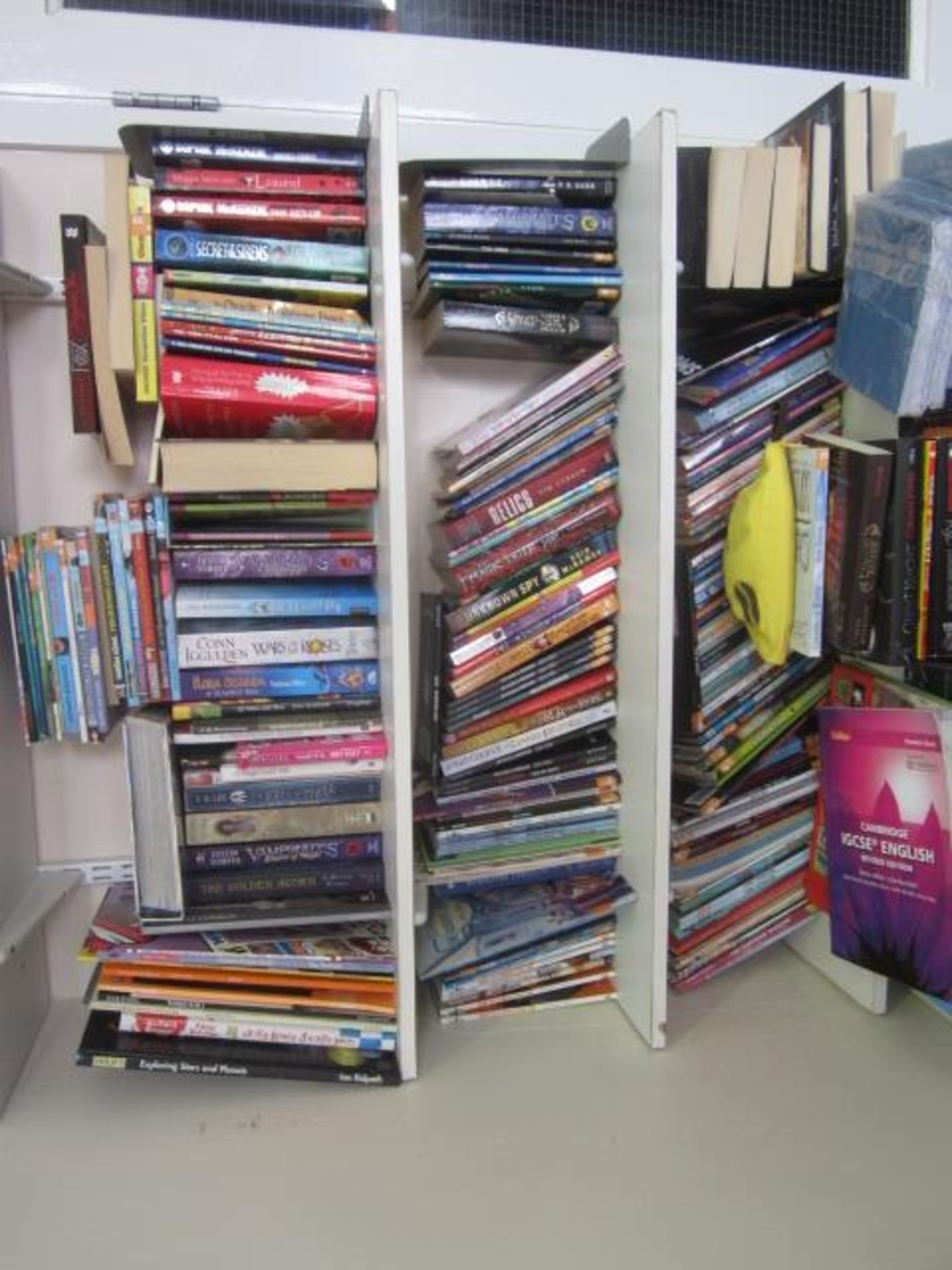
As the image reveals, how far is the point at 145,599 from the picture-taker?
126cm

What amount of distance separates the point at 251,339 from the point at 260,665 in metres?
0.43

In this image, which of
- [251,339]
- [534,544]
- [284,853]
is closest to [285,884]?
[284,853]

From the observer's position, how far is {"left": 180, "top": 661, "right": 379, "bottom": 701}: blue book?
1271 mm

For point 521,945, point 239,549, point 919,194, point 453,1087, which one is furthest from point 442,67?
point 453,1087

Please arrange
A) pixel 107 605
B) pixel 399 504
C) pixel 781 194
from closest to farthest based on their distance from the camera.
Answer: pixel 399 504 → pixel 107 605 → pixel 781 194

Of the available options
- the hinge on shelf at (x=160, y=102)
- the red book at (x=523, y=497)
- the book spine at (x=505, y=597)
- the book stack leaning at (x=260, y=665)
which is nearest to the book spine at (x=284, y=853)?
the book stack leaning at (x=260, y=665)

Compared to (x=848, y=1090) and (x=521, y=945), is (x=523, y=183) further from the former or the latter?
(x=848, y=1090)

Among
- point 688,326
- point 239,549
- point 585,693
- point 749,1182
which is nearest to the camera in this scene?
point 749,1182

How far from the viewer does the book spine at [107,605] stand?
1.25 meters

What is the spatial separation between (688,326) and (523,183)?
1.24 feet

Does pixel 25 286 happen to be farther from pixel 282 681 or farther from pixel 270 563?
pixel 282 681

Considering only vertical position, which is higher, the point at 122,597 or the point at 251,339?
the point at 251,339

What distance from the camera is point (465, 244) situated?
4.23 ft

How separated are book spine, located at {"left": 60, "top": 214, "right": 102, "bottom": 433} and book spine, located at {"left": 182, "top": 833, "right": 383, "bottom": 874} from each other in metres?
0.60
